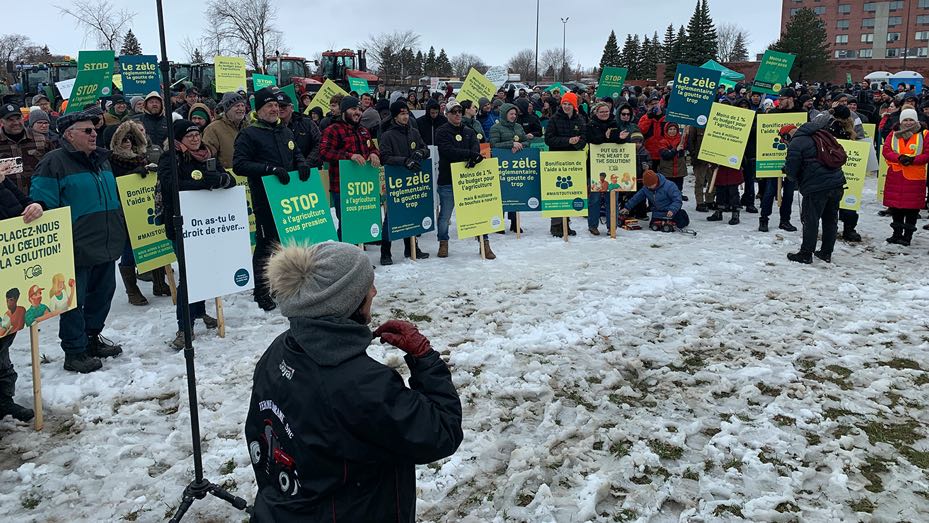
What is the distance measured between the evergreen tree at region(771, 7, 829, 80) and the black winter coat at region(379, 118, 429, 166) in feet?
206

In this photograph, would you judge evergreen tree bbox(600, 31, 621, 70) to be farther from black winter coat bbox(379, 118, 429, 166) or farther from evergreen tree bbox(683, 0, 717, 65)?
black winter coat bbox(379, 118, 429, 166)

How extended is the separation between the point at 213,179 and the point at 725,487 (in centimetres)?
472

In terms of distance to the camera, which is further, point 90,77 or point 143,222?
point 90,77

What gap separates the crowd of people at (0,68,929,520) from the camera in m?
2.04

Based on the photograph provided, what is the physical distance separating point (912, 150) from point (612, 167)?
4.04m

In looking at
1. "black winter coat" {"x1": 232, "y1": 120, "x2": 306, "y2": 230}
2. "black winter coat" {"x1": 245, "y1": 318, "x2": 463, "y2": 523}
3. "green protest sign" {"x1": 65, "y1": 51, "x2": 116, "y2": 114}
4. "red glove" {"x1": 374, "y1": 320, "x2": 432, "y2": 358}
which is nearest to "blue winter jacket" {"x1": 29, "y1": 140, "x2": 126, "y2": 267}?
"black winter coat" {"x1": 232, "y1": 120, "x2": 306, "y2": 230}

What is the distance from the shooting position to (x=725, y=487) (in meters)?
3.90

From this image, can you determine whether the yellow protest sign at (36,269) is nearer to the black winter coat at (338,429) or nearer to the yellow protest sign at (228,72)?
the black winter coat at (338,429)

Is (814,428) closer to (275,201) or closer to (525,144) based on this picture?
(275,201)

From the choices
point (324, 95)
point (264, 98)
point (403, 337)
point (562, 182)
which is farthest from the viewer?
point (324, 95)

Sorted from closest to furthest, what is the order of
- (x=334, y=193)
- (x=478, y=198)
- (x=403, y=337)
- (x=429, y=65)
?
(x=403, y=337) < (x=334, y=193) < (x=478, y=198) < (x=429, y=65)

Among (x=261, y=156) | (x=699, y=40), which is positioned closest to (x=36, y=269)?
(x=261, y=156)

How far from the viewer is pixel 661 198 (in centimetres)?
1080

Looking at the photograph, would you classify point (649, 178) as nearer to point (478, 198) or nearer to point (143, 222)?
point (478, 198)
